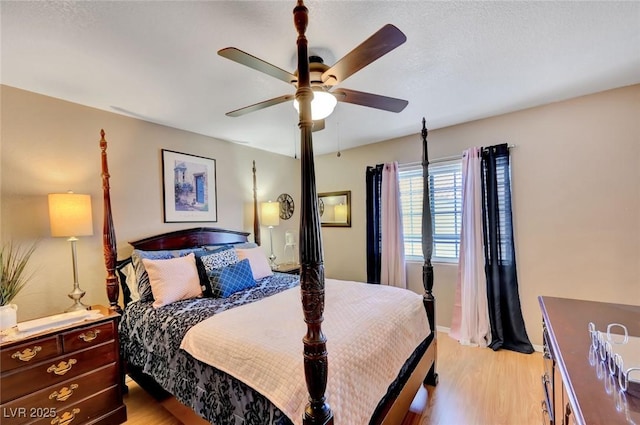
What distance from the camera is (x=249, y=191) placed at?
3977 mm

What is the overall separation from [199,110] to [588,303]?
3.28 m

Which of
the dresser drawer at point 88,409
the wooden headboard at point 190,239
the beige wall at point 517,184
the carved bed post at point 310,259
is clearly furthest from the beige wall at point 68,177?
the carved bed post at point 310,259

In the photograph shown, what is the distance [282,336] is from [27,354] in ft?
5.05

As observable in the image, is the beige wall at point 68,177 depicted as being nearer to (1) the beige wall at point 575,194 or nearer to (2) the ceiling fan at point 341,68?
(2) the ceiling fan at point 341,68

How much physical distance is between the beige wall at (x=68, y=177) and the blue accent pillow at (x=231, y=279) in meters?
1.03

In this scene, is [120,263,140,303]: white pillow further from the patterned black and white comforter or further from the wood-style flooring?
the wood-style flooring

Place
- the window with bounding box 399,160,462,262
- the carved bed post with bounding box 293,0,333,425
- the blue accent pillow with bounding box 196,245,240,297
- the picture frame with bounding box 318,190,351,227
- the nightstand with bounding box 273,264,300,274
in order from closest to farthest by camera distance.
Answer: the carved bed post with bounding box 293,0,333,425 → the blue accent pillow with bounding box 196,245,240,297 → the window with bounding box 399,160,462,262 → the nightstand with bounding box 273,264,300,274 → the picture frame with bounding box 318,190,351,227

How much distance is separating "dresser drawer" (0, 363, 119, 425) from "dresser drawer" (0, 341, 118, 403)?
3cm

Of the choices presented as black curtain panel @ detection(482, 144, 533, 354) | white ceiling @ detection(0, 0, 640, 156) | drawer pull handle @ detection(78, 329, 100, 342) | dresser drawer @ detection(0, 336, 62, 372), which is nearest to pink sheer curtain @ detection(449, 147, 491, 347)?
black curtain panel @ detection(482, 144, 533, 354)

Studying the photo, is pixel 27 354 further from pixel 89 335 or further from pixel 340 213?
pixel 340 213

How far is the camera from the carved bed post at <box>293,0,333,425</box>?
1015mm

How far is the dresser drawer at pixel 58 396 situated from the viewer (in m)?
1.56

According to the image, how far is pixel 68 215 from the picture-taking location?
2.06 meters

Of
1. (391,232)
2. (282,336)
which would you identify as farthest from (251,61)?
(391,232)
